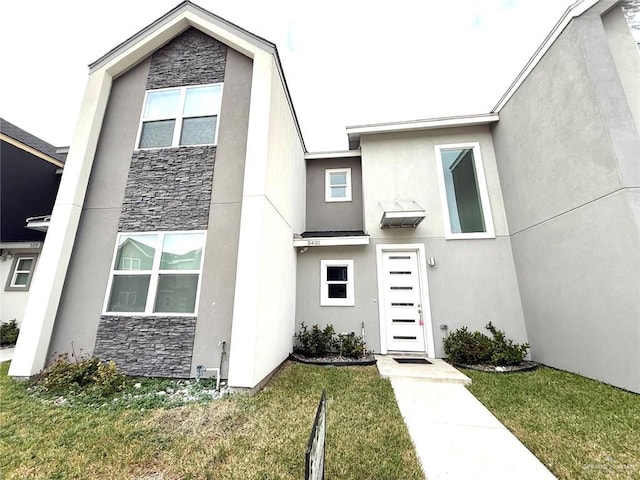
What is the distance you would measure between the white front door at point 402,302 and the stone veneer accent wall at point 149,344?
4828 millimetres

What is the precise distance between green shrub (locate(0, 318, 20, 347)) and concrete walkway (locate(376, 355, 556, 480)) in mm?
11173

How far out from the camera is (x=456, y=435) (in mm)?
3059

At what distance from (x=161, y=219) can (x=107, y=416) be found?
11.2ft

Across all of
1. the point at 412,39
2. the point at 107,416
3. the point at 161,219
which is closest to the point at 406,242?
the point at 161,219

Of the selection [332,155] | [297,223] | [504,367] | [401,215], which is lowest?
[504,367]

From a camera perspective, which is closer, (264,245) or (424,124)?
(264,245)

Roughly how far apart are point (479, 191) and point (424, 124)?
2624 millimetres

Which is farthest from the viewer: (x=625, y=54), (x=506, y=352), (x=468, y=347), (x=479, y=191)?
(x=479, y=191)

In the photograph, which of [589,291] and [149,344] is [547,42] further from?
[149,344]

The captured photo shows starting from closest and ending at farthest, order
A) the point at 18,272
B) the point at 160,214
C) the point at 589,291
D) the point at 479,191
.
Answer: the point at 589,291 → the point at 160,214 → the point at 479,191 → the point at 18,272

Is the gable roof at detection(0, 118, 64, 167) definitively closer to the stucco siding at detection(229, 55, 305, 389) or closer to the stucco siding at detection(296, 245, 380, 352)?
the stucco siding at detection(229, 55, 305, 389)

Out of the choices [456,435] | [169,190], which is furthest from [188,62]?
[456,435]

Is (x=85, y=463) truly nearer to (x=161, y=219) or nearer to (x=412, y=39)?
(x=161, y=219)

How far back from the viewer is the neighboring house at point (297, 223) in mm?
4453
